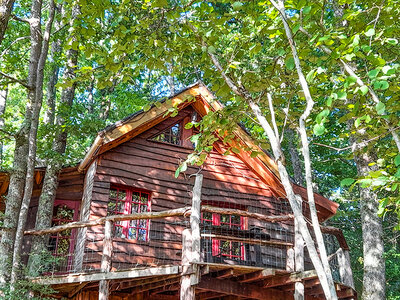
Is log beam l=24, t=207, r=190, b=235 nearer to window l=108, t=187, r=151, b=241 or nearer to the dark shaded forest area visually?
the dark shaded forest area

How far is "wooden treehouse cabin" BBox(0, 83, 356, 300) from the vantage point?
773 centimetres

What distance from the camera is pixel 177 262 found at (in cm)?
1008

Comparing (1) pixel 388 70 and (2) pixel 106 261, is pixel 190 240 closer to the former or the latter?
(2) pixel 106 261

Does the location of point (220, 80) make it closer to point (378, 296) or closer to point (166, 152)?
point (166, 152)

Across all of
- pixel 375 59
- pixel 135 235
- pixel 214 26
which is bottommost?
pixel 135 235

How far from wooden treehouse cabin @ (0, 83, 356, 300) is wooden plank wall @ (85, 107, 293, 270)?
0.02m

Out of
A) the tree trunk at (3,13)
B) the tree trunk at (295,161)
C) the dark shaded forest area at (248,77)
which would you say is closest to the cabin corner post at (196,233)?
the dark shaded forest area at (248,77)

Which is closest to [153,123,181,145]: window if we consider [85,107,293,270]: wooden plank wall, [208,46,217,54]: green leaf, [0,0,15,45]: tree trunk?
[85,107,293,270]: wooden plank wall

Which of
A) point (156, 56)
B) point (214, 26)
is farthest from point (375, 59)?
point (156, 56)

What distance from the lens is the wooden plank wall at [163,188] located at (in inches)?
384

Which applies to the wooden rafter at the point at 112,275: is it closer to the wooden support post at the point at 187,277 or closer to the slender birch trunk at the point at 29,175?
the wooden support post at the point at 187,277

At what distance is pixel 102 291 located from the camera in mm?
7438

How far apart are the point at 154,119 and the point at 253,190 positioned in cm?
320

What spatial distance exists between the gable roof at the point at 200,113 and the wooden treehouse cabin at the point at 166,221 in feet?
0.09
